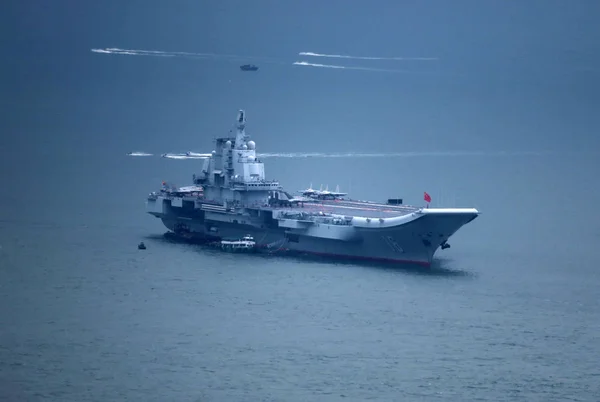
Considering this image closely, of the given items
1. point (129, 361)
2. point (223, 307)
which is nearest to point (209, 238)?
point (223, 307)

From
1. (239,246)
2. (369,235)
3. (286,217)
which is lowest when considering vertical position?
(239,246)

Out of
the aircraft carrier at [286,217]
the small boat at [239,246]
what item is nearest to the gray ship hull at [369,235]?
the aircraft carrier at [286,217]

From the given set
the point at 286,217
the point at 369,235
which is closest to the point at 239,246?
the point at 286,217

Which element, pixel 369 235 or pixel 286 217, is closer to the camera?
pixel 369 235

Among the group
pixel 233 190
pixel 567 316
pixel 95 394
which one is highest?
pixel 233 190

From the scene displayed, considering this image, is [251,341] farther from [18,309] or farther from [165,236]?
[165,236]

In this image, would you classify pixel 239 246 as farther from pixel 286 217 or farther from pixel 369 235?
pixel 369 235

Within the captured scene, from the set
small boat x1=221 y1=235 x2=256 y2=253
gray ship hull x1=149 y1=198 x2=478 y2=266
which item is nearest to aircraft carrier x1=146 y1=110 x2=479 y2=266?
gray ship hull x1=149 y1=198 x2=478 y2=266

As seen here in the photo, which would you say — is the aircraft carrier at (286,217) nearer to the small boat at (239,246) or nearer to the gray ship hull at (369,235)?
the gray ship hull at (369,235)
